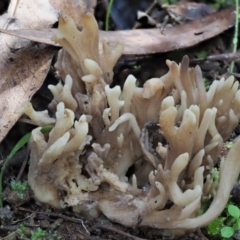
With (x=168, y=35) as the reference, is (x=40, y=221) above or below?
below

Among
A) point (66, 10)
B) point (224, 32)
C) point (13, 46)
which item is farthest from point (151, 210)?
point (224, 32)

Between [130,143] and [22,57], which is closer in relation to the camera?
[130,143]

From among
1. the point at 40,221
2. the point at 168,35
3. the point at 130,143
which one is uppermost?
the point at 168,35

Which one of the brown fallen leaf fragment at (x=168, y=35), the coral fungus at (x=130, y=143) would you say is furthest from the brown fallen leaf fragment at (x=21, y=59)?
the coral fungus at (x=130, y=143)

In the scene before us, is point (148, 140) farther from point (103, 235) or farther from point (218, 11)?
point (218, 11)

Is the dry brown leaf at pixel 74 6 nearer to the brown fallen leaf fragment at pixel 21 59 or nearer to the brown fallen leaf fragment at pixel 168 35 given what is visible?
the brown fallen leaf fragment at pixel 21 59

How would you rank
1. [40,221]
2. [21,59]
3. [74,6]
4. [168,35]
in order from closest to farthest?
[40,221], [21,59], [74,6], [168,35]

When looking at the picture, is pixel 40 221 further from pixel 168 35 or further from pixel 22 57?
pixel 168 35

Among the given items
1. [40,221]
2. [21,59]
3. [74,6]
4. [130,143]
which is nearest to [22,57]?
[21,59]

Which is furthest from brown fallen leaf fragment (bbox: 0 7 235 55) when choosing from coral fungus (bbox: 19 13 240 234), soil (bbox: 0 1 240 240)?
soil (bbox: 0 1 240 240)
